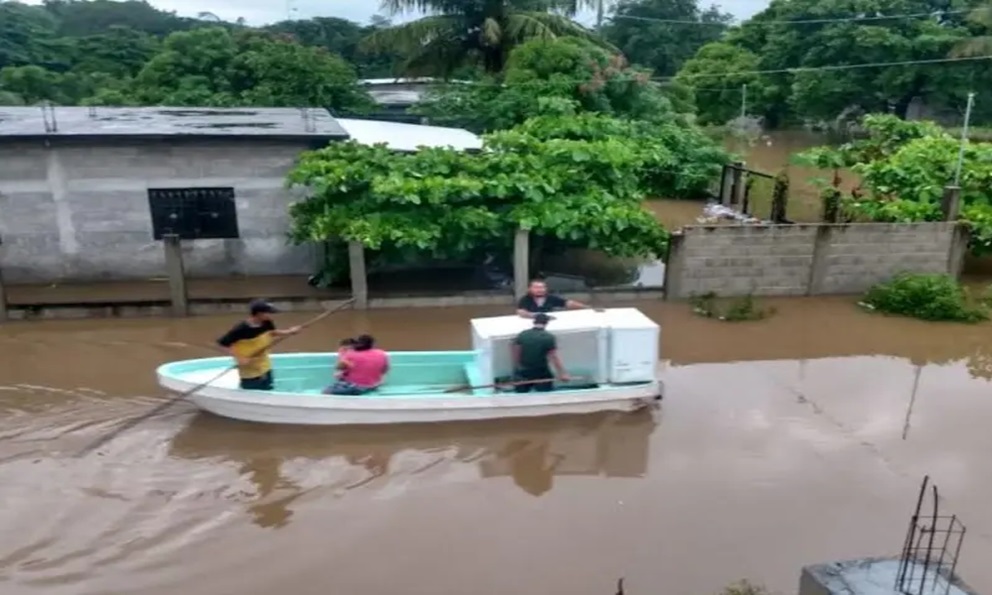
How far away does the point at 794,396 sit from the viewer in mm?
9648

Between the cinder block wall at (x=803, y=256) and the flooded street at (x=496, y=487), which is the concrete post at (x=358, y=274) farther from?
the cinder block wall at (x=803, y=256)

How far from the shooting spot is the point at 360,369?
8508 mm

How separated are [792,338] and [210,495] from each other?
8.40 metres

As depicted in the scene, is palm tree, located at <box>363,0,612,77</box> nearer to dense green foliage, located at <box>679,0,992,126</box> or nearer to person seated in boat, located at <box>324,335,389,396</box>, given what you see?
person seated in boat, located at <box>324,335,389,396</box>

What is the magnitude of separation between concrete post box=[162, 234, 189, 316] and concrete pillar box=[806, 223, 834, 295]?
10.1 metres

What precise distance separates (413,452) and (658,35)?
5322 centimetres

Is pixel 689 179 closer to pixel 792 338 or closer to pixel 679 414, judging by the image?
pixel 792 338

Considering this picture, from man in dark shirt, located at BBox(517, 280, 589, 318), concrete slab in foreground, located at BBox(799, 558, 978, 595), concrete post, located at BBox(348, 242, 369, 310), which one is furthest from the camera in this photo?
concrete post, located at BBox(348, 242, 369, 310)

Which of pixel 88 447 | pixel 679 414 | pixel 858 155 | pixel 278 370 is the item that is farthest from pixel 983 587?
pixel 858 155

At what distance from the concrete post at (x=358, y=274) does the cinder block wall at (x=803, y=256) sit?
16.2 ft

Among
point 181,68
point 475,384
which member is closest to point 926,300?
point 475,384

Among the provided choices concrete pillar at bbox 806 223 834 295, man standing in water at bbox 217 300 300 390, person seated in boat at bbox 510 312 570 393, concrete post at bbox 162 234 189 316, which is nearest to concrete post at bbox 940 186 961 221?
concrete pillar at bbox 806 223 834 295

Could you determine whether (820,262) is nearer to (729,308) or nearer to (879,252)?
(879,252)

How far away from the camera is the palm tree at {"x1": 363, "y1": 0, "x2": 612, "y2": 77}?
21.5m
